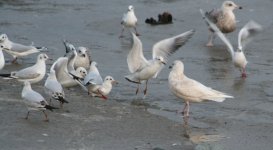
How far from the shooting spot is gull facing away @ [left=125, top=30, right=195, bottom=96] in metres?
11.3

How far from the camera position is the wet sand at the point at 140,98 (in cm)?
863

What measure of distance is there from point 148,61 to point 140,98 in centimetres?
88

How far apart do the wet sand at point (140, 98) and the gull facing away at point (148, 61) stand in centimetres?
28

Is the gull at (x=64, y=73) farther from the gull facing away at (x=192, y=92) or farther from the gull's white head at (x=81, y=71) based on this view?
the gull facing away at (x=192, y=92)

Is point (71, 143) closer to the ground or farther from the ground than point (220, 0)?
closer to the ground

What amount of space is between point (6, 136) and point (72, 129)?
2.88ft

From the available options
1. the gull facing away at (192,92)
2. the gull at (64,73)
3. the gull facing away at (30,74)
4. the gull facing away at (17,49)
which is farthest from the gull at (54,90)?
the gull facing away at (17,49)

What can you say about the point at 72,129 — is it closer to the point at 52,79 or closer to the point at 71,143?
the point at 71,143

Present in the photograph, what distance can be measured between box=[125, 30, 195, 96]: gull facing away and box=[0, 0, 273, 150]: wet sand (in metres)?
0.28

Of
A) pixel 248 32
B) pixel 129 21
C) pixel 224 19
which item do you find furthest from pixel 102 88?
pixel 224 19

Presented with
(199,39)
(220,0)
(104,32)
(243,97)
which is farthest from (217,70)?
(220,0)

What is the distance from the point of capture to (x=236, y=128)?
31.0ft

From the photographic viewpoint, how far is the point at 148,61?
38.5 ft

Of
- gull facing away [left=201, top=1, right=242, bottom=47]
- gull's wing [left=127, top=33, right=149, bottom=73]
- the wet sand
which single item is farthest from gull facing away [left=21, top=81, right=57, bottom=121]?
A: gull facing away [left=201, top=1, right=242, bottom=47]
